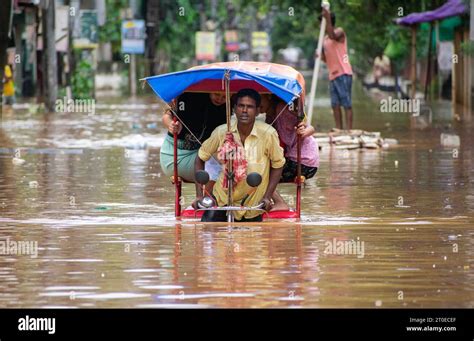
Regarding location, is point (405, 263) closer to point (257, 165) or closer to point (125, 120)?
point (257, 165)

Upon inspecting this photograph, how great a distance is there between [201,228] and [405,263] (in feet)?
8.34

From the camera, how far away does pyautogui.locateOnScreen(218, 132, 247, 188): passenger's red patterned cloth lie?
12797mm

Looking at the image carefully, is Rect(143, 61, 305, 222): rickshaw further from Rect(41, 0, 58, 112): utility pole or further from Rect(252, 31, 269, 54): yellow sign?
Rect(252, 31, 269, 54): yellow sign

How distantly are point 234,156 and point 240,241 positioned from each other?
4.05ft

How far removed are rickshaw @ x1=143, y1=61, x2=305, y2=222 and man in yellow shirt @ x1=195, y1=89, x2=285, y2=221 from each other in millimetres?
99

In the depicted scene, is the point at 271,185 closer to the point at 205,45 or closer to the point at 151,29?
the point at 151,29

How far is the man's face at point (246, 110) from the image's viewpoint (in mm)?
12852

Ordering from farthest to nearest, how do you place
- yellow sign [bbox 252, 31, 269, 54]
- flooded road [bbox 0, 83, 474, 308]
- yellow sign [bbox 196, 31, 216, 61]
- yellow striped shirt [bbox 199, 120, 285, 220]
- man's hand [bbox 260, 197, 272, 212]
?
yellow sign [bbox 252, 31, 269, 54], yellow sign [bbox 196, 31, 216, 61], yellow striped shirt [bbox 199, 120, 285, 220], man's hand [bbox 260, 197, 272, 212], flooded road [bbox 0, 83, 474, 308]

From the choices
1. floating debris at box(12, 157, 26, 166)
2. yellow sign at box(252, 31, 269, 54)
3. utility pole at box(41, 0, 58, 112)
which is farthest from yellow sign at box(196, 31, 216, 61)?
floating debris at box(12, 157, 26, 166)

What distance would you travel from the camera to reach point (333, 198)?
1540 cm

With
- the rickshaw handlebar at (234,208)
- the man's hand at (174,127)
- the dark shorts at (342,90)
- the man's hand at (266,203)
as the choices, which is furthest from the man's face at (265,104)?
the dark shorts at (342,90)

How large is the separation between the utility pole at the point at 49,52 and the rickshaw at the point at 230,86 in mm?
24280

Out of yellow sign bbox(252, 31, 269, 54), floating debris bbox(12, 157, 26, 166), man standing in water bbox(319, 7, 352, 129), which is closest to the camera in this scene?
floating debris bbox(12, 157, 26, 166)

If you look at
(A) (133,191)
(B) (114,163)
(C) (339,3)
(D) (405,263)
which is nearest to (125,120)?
(C) (339,3)
